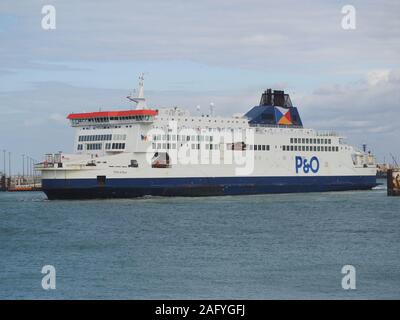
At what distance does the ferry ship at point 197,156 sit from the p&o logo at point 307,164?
4cm

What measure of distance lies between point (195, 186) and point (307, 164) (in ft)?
41.1

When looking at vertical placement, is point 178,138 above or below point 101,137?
below

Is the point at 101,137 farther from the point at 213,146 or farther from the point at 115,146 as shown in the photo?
the point at 213,146

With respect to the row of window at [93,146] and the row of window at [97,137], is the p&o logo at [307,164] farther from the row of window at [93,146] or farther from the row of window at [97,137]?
the row of window at [93,146]

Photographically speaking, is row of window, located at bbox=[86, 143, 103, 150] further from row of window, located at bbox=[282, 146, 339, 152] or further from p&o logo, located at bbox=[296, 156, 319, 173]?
p&o logo, located at bbox=[296, 156, 319, 173]

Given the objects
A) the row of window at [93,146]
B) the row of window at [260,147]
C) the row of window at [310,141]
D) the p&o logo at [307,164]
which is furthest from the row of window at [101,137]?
the p&o logo at [307,164]

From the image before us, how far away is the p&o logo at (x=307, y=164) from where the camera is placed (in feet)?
214

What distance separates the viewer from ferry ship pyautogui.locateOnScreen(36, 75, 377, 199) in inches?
2064

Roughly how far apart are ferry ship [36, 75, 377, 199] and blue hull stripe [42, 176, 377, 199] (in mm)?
63

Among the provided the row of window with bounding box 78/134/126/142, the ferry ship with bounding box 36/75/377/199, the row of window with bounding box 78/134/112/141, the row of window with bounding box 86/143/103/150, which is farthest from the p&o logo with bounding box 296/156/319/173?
the row of window with bounding box 86/143/103/150

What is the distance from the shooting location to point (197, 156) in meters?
58.2

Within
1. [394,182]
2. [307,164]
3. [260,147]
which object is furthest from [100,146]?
[394,182]

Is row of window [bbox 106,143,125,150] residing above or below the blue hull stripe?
above

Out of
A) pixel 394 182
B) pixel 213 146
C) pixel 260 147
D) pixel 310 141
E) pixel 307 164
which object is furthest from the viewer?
pixel 310 141
